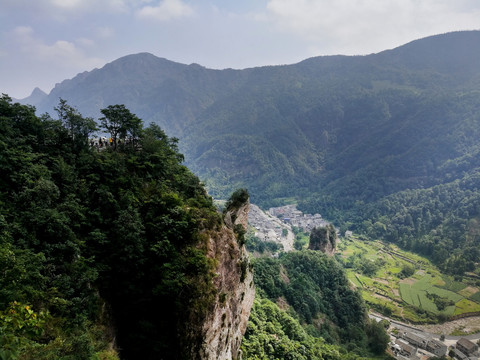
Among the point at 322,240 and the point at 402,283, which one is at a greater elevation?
the point at 322,240

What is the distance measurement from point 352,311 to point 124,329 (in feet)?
162

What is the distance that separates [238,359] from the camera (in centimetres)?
2428

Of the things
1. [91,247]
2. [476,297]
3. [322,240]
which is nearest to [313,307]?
[322,240]

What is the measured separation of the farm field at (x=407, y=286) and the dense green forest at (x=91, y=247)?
64.9 meters

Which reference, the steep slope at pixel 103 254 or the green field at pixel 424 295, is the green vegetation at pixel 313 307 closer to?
the steep slope at pixel 103 254

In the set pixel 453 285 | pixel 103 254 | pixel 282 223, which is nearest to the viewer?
pixel 103 254

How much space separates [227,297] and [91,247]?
975 cm

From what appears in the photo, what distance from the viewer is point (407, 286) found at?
3002 inches

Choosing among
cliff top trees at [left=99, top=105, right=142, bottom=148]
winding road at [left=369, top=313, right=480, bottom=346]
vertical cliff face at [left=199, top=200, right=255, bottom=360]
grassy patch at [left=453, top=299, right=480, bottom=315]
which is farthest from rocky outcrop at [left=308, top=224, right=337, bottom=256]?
cliff top trees at [left=99, top=105, right=142, bottom=148]

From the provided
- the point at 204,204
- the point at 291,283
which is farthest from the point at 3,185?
the point at 291,283

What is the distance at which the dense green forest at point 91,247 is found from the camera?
13070 millimetres

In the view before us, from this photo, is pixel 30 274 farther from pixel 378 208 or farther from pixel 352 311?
pixel 378 208

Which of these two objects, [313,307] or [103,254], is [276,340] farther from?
[103,254]

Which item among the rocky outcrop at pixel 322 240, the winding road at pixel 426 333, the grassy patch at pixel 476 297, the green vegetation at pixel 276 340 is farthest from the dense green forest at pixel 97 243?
the grassy patch at pixel 476 297
